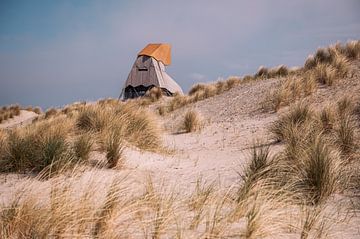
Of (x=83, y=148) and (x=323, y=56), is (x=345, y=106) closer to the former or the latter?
(x=83, y=148)

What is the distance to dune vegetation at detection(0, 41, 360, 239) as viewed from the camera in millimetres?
2176

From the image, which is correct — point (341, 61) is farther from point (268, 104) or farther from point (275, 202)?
point (275, 202)

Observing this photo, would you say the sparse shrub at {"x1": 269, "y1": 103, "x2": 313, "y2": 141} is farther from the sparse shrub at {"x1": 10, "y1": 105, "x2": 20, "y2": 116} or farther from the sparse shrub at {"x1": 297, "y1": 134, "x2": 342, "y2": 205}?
the sparse shrub at {"x1": 10, "y1": 105, "x2": 20, "y2": 116}

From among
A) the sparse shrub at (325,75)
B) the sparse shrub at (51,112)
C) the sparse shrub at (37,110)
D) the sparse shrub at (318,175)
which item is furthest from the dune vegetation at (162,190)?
the sparse shrub at (37,110)

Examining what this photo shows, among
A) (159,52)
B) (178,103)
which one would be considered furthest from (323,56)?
(159,52)

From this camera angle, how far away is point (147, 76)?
22844 millimetres

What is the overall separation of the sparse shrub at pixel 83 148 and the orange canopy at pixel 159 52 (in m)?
19.4

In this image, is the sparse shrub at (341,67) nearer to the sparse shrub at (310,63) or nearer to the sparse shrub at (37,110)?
the sparse shrub at (310,63)

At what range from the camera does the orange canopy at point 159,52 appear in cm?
2355

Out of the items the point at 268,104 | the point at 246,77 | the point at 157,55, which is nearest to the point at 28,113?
the point at 157,55

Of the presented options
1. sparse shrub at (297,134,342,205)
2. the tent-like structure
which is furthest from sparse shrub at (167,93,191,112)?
sparse shrub at (297,134,342,205)

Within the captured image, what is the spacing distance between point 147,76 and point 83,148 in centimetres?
1885

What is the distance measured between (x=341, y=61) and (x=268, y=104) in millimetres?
2501

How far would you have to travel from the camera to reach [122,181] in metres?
2.83
